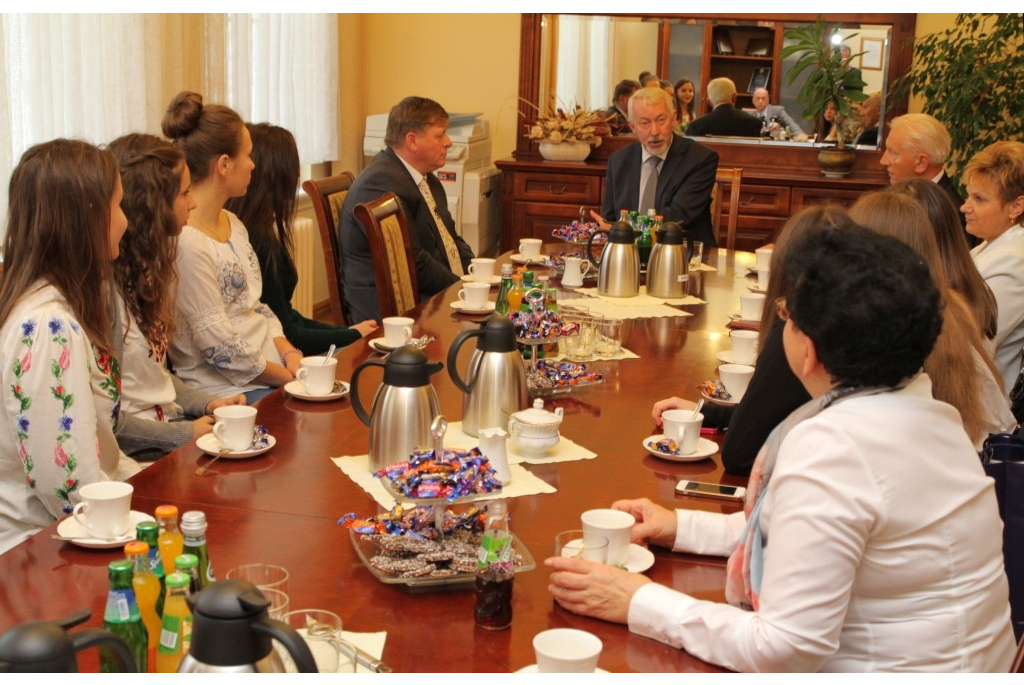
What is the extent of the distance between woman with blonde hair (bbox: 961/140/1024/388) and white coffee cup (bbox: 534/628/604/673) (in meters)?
2.14

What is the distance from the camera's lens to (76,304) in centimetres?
199

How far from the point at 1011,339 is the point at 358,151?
426 cm

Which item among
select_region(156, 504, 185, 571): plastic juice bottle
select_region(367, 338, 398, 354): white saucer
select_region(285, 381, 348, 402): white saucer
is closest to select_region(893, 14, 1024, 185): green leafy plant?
select_region(367, 338, 398, 354): white saucer

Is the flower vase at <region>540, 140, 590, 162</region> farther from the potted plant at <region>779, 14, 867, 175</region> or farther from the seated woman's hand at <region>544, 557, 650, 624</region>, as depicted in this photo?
the seated woman's hand at <region>544, 557, 650, 624</region>

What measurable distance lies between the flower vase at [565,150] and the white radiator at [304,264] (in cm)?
141

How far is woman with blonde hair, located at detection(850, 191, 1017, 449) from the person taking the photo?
6.23ft

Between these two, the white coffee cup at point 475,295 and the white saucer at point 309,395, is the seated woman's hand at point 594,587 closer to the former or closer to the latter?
the white saucer at point 309,395

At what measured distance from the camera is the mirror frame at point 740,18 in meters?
6.07

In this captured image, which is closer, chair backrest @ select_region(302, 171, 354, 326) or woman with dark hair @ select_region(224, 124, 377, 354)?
woman with dark hair @ select_region(224, 124, 377, 354)

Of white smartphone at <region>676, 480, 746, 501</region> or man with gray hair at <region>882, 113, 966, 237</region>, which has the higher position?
man with gray hair at <region>882, 113, 966, 237</region>

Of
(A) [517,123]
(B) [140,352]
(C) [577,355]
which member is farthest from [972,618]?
(A) [517,123]

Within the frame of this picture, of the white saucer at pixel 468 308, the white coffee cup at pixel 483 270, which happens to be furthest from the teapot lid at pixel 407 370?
the white coffee cup at pixel 483 270

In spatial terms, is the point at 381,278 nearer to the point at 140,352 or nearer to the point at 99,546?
the point at 140,352

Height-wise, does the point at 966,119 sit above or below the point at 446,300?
above
